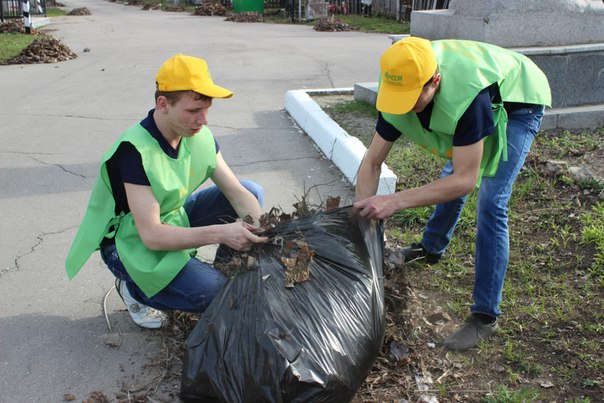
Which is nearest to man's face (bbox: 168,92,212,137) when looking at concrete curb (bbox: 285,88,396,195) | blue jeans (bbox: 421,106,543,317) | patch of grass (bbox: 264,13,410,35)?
blue jeans (bbox: 421,106,543,317)

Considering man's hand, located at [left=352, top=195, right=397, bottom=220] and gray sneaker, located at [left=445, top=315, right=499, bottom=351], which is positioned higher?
man's hand, located at [left=352, top=195, right=397, bottom=220]

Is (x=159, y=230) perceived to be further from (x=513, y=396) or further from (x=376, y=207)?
(x=513, y=396)

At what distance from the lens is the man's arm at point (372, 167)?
292 centimetres

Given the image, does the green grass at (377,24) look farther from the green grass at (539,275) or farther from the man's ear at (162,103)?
the man's ear at (162,103)

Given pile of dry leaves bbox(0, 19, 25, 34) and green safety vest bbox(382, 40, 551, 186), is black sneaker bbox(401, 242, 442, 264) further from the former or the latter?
pile of dry leaves bbox(0, 19, 25, 34)

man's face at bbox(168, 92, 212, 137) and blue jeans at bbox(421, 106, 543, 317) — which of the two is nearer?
man's face at bbox(168, 92, 212, 137)

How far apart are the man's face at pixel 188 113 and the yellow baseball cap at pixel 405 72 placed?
69 centimetres

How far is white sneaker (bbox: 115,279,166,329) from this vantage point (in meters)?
3.07

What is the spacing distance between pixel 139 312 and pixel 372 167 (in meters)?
1.26

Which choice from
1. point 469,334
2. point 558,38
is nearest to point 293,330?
point 469,334

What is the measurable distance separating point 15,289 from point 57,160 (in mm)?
2291

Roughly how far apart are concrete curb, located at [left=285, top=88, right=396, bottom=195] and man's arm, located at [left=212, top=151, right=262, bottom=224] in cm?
154

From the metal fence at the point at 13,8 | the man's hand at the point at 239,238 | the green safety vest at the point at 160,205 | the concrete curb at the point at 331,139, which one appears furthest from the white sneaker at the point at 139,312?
the metal fence at the point at 13,8

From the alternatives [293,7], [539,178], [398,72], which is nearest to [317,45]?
[293,7]
